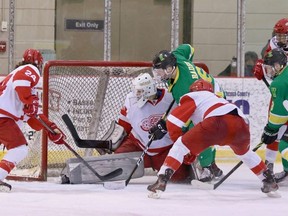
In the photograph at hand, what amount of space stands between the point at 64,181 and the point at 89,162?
0.20 metres

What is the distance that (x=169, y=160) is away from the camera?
4.89 metres

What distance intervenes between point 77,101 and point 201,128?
1522 millimetres

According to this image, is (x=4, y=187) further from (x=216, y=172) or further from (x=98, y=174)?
(x=216, y=172)

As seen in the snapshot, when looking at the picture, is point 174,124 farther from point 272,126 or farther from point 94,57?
point 94,57

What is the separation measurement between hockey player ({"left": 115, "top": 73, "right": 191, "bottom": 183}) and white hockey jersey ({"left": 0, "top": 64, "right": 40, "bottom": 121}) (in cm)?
72

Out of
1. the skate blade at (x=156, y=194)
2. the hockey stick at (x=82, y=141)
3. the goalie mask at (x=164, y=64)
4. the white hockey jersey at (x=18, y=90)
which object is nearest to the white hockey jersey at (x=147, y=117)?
the hockey stick at (x=82, y=141)

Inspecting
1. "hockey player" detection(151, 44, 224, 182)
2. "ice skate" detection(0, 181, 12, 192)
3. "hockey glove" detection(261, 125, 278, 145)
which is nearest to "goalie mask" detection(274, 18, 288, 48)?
"hockey player" detection(151, 44, 224, 182)

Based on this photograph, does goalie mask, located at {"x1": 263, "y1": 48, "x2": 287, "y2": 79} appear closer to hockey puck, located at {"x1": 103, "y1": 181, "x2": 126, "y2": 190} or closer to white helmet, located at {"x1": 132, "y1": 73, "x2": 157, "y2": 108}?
white helmet, located at {"x1": 132, "y1": 73, "x2": 157, "y2": 108}

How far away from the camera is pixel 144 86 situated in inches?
223

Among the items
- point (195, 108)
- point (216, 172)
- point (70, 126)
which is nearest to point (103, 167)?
point (70, 126)

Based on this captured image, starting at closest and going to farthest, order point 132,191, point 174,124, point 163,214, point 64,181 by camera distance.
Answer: point 163,214
point 174,124
point 132,191
point 64,181

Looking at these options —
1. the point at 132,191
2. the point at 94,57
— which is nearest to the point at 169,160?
the point at 132,191

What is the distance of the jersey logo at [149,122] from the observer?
19.1 feet

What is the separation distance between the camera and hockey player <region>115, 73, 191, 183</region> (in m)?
5.82
